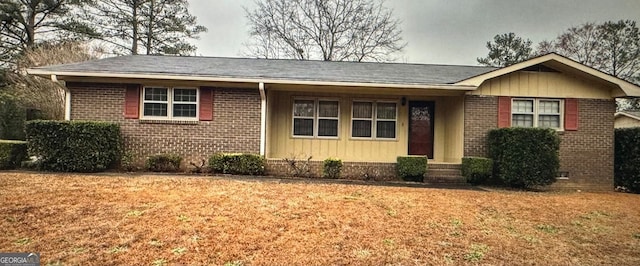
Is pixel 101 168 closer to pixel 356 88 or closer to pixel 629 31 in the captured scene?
pixel 356 88

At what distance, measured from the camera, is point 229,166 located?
30.1ft

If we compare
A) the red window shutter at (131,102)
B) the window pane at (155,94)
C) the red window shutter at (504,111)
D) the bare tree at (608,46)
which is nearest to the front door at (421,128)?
the red window shutter at (504,111)

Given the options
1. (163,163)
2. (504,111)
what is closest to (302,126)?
(163,163)

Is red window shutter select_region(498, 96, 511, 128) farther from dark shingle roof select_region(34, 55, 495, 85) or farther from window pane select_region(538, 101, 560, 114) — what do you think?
dark shingle roof select_region(34, 55, 495, 85)

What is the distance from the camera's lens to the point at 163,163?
927 cm

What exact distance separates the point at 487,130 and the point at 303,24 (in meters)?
17.3

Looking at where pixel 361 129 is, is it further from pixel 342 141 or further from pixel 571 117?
pixel 571 117

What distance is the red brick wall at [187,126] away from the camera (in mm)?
9594

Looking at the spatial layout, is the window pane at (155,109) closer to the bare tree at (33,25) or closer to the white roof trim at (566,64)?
the white roof trim at (566,64)

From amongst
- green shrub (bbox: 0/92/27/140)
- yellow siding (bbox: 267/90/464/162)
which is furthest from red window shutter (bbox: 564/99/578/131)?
green shrub (bbox: 0/92/27/140)

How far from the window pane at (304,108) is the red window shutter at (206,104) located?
8.94 ft

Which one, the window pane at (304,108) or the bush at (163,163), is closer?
the bush at (163,163)

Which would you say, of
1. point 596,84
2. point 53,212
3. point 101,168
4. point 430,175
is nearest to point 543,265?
point 430,175

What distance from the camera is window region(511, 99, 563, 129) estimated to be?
997cm
